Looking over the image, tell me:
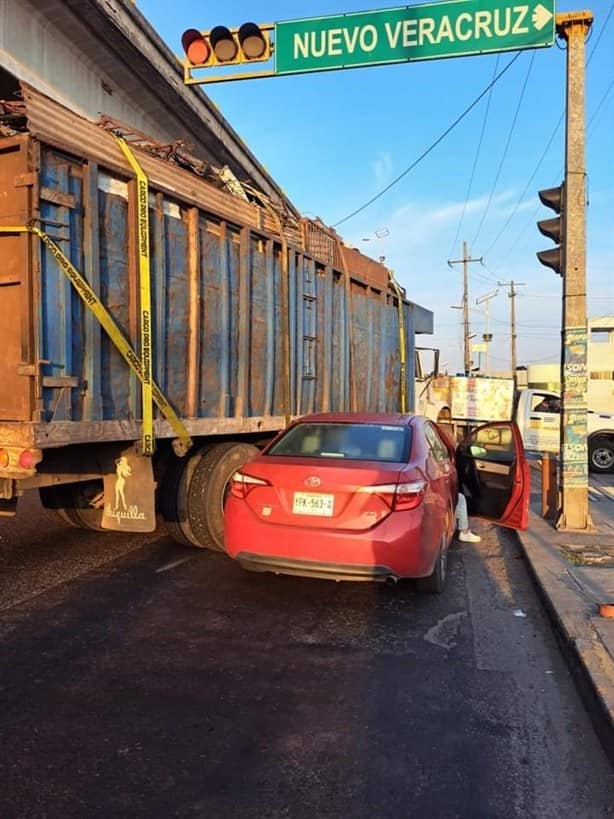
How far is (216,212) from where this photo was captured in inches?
235

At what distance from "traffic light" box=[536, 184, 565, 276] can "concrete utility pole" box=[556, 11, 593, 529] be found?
0.05 m

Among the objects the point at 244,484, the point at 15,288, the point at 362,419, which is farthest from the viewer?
the point at 362,419

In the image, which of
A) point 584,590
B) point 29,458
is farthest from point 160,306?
point 584,590

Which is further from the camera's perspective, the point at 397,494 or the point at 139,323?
the point at 139,323

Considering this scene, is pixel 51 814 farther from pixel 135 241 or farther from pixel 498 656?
pixel 135 241

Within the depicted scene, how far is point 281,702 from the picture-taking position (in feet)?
11.5

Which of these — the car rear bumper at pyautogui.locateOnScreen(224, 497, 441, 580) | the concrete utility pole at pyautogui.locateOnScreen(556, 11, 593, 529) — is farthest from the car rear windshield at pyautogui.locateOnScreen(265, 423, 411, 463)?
the concrete utility pole at pyautogui.locateOnScreen(556, 11, 593, 529)

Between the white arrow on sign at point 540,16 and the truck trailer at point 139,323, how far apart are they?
326 cm

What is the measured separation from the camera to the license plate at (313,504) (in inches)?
187

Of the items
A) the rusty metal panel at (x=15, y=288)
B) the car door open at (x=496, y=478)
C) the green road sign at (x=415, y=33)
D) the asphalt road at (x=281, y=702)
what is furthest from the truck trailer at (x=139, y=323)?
the car door open at (x=496, y=478)

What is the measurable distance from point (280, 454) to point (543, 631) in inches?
94.7

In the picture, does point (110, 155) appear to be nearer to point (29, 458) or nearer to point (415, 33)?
point (29, 458)

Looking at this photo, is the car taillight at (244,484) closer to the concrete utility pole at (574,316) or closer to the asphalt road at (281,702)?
the asphalt road at (281,702)

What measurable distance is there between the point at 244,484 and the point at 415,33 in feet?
17.4
